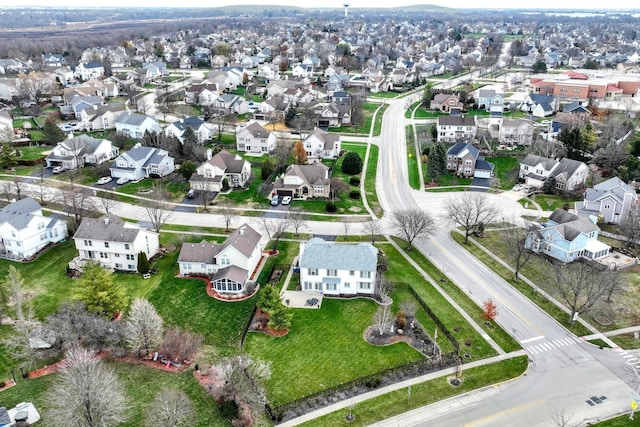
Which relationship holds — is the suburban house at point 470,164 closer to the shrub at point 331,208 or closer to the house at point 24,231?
the shrub at point 331,208

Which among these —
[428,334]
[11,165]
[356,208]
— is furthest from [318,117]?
[428,334]

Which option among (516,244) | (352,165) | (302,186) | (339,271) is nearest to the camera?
(339,271)

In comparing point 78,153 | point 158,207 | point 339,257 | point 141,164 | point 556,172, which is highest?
point 78,153

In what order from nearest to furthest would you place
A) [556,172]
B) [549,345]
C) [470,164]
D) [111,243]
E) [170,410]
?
[170,410] < [549,345] < [111,243] < [556,172] < [470,164]

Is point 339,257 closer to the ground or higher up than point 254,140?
closer to the ground

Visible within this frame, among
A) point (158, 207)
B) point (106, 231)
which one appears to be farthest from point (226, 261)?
point (158, 207)

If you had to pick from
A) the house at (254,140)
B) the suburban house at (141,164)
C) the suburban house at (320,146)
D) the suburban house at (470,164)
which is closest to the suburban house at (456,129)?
the suburban house at (470,164)

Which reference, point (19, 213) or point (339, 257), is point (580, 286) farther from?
point (19, 213)
